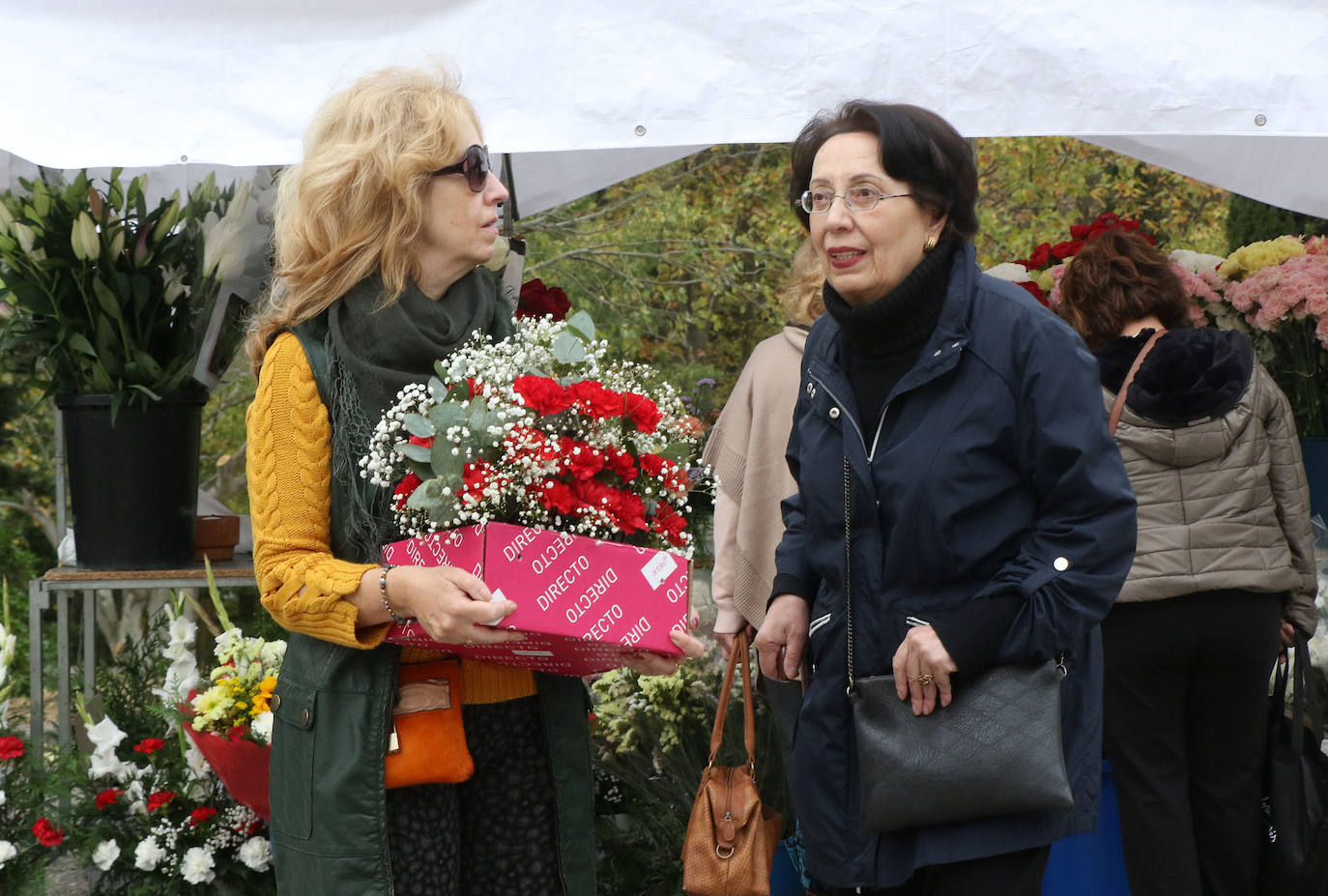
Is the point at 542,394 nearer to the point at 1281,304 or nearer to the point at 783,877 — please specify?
the point at 783,877

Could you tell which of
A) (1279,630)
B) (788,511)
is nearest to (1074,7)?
(788,511)

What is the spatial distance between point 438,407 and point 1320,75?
229 centimetres

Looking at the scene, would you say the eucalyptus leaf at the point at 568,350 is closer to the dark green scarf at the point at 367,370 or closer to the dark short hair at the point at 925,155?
the dark green scarf at the point at 367,370

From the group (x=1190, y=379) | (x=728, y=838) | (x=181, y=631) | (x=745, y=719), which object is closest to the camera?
(x=728, y=838)

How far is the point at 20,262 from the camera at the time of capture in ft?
11.6

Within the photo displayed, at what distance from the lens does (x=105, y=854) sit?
3.62 m

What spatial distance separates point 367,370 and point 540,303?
2077 mm

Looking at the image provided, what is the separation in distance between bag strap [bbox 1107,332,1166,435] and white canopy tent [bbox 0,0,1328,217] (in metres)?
0.71

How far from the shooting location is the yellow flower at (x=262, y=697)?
349cm

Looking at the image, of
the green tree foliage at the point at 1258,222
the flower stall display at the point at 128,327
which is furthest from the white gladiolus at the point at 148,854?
the green tree foliage at the point at 1258,222

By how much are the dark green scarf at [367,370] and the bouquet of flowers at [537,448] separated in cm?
5

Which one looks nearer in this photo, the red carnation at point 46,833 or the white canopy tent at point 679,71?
the white canopy tent at point 679,71

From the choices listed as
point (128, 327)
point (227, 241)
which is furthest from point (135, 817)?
point (227, 241)

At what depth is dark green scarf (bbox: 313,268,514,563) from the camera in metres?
2.03
